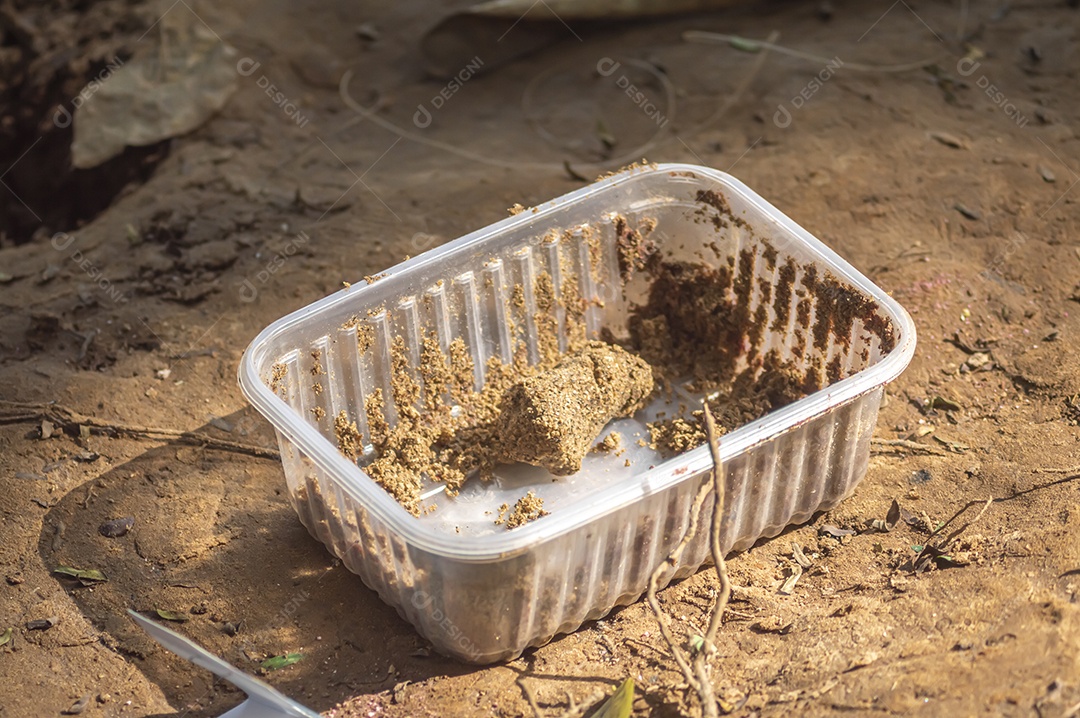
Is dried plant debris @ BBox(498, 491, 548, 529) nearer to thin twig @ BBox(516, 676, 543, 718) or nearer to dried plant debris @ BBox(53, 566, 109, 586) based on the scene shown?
thin twig @ BBox(516, 676, 543, 718)

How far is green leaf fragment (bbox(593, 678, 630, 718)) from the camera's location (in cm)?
251

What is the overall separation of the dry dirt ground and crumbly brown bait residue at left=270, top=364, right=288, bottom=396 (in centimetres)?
33

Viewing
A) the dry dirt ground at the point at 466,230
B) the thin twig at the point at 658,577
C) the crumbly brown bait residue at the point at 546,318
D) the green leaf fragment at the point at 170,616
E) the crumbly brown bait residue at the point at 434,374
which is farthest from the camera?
the crumbly brown bait residue at the point at 546,318

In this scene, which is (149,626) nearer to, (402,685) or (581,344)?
(402,685)

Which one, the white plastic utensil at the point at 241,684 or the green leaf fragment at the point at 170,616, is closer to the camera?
the white plastic utensil at the point at 241,684

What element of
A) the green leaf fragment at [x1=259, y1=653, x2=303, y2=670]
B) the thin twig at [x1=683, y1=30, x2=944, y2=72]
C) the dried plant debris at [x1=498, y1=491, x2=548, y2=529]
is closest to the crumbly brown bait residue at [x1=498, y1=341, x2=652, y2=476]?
the dried plant debris at [x1=498, y1=491, x2=548, y2=529]

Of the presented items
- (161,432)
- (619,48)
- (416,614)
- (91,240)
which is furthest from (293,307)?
(619,48)

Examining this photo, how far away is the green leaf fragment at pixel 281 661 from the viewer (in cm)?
274

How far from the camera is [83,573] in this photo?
293cm

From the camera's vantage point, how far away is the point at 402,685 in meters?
2.68

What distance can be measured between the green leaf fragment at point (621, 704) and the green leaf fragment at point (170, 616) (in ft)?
3.34

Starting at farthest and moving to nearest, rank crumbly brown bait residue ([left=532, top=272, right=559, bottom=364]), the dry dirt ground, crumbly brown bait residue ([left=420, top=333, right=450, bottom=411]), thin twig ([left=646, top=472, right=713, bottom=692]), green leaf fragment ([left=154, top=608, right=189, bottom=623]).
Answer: crumbly brown bait residue ([left=532, top=272, right=559, bottom=364]), crumbly brown bait residue ([left=420, top=333, right=450, bottom=411]), green leaf fragment ([left=154, top=608, right=189, bottom=623]), the dry dirt ground, thin twig ([left=646, top=472, right=713, bottom=692])

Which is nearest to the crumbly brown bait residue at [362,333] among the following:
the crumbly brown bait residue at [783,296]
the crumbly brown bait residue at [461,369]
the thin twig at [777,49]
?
the crumbly brown bait residue at [461,369]

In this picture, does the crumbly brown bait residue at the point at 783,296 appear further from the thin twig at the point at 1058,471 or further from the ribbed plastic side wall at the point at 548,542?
the thin twig at the point at 1058,471
